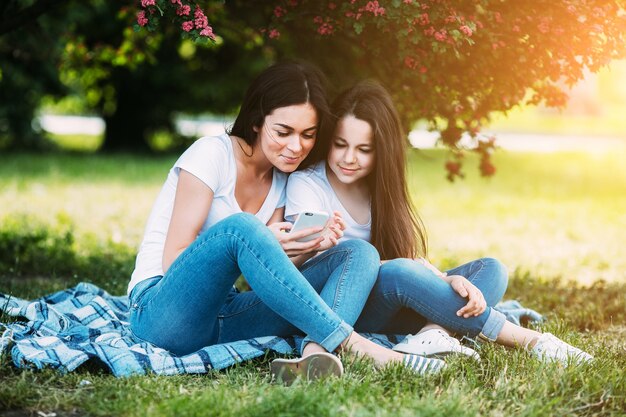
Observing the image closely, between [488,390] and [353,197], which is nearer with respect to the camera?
[488,390]

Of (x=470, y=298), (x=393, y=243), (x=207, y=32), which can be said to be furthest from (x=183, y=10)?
(x=470, y=298)

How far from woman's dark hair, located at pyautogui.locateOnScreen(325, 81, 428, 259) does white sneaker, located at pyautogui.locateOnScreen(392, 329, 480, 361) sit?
0.56 m

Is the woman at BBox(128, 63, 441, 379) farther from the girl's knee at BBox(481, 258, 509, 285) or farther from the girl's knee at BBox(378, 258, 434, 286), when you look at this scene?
the girl's knee at BBox(481, 258, 509, 285)

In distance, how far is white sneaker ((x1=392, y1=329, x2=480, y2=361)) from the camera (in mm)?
3553

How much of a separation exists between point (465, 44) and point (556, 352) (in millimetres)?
1824

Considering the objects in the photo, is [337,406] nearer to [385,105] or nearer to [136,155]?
[385,105]

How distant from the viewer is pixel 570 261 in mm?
7043

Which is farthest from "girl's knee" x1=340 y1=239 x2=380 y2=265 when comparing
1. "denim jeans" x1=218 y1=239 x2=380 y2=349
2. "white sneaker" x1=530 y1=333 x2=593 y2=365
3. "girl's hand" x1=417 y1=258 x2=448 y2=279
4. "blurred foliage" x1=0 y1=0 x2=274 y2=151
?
"blurred foliage" x1=0 y1=0 x2=274 y2=151

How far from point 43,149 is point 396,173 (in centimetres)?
1342

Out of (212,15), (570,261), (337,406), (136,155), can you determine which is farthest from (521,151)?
(337,406)

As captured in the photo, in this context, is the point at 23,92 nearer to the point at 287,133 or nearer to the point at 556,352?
the point at 287,133

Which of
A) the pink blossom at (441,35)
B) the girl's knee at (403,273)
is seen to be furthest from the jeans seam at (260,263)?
the pink blossom at (441,35)

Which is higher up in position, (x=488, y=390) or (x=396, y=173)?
(x=396, y=173)

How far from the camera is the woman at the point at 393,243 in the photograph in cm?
371
